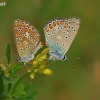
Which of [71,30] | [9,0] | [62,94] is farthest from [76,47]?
[71,30]

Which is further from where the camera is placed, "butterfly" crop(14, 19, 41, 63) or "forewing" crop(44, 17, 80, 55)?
"forewing" crop(44, 17, 80, 55)

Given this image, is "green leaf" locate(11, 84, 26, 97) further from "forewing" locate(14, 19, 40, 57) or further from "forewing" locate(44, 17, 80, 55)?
"forewing" locate(44, 17, 80, 55)

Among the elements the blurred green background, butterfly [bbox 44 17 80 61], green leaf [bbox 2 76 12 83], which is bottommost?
the blurred green background

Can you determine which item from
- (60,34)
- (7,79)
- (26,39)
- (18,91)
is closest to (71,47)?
(60,34)

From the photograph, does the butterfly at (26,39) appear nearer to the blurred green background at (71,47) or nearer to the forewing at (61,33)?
the forewing at (61,33)

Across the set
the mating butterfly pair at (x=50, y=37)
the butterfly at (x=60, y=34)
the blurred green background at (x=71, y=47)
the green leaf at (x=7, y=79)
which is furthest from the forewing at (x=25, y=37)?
the blurred green background at (x=71, y=47)

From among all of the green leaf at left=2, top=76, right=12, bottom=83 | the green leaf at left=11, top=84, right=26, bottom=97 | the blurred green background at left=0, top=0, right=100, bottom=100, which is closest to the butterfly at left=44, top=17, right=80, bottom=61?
the green leaf at left=11, top=84, right=26, bottom=97

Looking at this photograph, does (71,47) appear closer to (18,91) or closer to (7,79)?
(18,91)

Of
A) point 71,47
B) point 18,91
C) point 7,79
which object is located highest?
point 7,79

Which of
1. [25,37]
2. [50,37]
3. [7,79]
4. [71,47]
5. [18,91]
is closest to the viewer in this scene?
[7,79]
